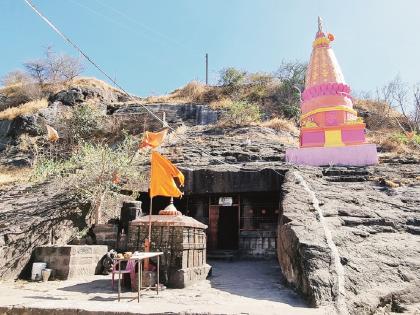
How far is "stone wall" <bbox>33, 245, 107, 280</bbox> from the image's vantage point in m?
8.16

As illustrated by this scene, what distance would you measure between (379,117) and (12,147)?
25163mm

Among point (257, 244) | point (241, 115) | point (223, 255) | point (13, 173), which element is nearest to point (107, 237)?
point (223, 255)

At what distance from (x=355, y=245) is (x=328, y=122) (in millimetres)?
9485

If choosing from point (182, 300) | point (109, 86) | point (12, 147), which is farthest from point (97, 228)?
point (109, 86)

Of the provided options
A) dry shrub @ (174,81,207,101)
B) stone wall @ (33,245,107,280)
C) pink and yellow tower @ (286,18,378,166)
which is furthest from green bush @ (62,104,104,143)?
stone wall @ (33,245,107,280)

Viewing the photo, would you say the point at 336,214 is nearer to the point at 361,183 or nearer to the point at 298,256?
the point at 298,256

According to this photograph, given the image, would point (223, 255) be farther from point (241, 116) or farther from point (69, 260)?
point (241, 116)

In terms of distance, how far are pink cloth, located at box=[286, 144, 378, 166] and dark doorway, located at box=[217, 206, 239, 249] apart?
3.24 meters

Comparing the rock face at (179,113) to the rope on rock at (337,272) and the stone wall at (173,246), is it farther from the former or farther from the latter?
the rope on rock at (337,272)

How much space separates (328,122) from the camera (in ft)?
50.1

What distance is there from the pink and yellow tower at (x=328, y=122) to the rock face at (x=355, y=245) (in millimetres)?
3963

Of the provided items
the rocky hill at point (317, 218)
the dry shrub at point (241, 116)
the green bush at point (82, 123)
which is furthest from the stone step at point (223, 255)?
the green bush at point (82, 123)

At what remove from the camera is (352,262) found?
6.04m

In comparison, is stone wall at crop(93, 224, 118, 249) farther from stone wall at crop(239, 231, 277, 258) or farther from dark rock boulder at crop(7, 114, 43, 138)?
dark rock boulder at crop(7, 114, 43, 138)
